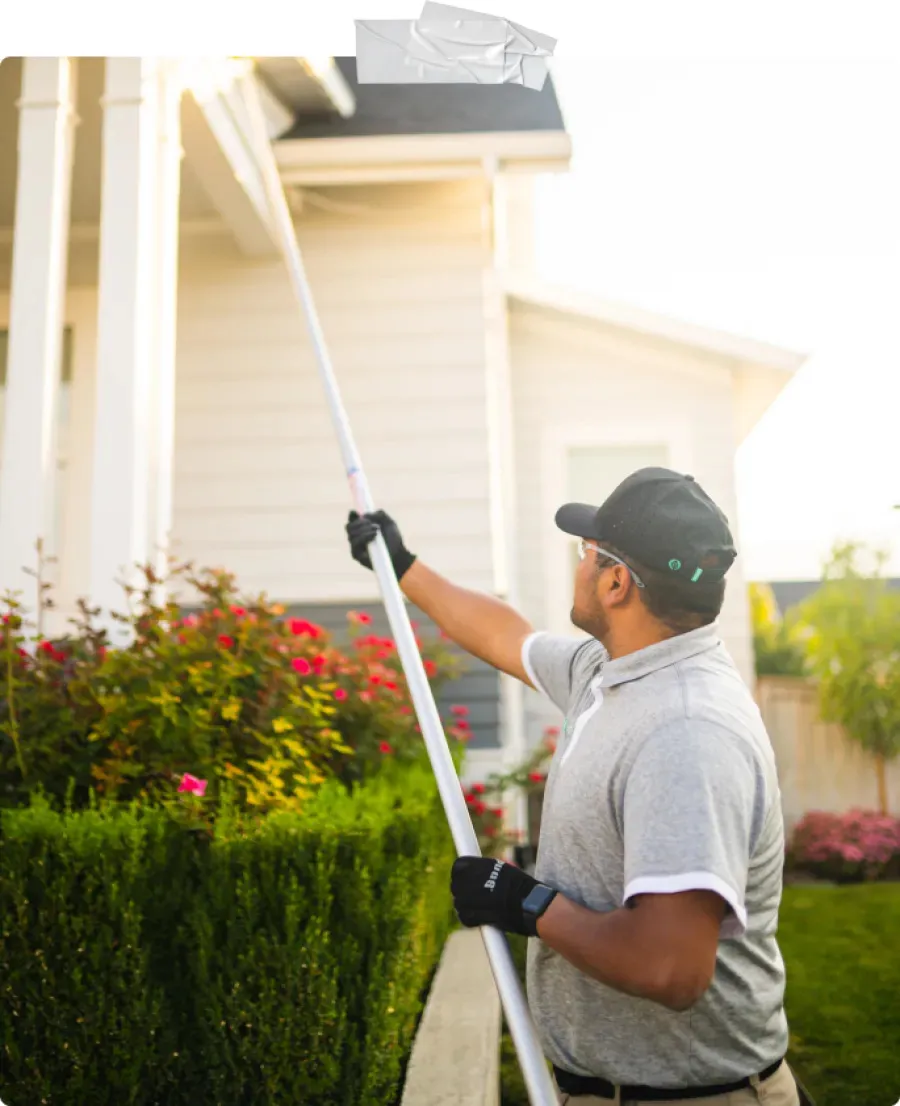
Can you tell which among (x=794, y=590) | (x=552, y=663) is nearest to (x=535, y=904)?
(x=552, y=663)

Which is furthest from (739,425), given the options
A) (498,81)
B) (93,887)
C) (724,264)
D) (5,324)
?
(93,887)

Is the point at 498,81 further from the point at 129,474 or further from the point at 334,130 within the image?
the point at 334,130

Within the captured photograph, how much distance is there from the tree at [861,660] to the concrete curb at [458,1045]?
2883mm

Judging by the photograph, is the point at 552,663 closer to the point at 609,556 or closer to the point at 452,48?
the point at 609,556

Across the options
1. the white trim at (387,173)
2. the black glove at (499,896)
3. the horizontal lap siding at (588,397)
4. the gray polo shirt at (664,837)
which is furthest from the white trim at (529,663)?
the white trim at (387,173)

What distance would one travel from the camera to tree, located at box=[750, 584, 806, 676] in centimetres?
776

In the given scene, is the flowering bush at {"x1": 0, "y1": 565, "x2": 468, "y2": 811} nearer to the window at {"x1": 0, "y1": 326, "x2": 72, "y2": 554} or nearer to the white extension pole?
the white extension pole

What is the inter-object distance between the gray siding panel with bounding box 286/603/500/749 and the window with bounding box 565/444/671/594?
756 mm

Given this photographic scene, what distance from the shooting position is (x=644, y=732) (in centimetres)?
128

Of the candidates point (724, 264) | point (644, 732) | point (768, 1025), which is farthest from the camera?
point (724, 264)

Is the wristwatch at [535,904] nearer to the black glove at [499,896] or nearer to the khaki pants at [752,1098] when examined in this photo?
the black glove at [499,896]

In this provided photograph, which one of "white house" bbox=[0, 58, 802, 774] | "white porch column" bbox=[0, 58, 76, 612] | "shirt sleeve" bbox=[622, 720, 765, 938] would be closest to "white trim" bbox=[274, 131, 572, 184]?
"white house" bbox=[0, 58, 802, 774]

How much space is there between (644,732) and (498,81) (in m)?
1.60

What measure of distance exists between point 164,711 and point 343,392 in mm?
2921
